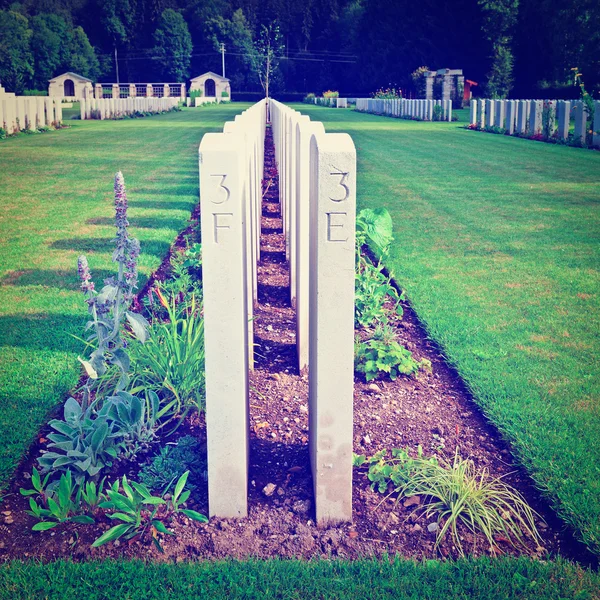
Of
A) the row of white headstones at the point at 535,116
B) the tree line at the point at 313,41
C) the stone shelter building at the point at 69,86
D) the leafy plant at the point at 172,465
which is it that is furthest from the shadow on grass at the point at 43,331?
the stone shelter building at the point at 69,86

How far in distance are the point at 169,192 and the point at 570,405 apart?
8183 millimetres

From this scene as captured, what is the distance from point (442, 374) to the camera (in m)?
4.26

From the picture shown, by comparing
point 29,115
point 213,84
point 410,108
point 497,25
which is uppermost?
point 497,25

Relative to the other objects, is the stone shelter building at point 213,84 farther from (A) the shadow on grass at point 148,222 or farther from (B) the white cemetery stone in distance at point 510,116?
(A) the shadow on grass at point 148,222

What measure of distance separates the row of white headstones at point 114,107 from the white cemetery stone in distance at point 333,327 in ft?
109

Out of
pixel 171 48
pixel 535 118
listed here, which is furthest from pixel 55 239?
pixel 171 48

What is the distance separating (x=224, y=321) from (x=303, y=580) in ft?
3.11

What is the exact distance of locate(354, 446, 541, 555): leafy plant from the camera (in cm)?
276

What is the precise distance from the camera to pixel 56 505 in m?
2.72

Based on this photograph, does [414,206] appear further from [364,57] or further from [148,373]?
[364,57]

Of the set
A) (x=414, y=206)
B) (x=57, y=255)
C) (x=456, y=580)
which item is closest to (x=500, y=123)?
(x=414, y=206)

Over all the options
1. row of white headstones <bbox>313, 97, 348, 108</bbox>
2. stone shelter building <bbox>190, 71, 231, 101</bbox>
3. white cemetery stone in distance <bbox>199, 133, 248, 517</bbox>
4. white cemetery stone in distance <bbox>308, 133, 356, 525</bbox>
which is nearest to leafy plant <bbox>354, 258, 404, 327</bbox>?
white cemetery stone in distance <bbox>308, 133, 356, 525</bbox>

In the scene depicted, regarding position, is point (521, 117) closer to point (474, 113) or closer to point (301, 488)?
point (474, 113)

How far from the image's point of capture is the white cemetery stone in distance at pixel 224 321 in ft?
8.41
